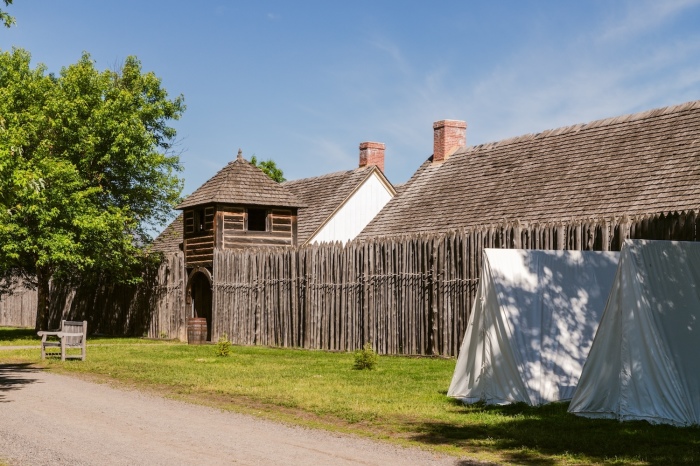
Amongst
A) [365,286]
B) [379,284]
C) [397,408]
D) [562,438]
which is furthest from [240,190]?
[562,438]

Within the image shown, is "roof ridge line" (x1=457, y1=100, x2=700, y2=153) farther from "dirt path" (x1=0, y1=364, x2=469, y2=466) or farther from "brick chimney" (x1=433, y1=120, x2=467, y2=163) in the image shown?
"dirt path" (x1=0, y1=364, x2=469, y2=466)

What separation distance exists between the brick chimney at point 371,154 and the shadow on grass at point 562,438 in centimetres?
2751

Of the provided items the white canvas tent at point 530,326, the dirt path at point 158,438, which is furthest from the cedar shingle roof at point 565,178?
the dirt path at point 158,438

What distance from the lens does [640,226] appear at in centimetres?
1803

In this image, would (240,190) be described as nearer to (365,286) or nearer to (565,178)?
(365,286)

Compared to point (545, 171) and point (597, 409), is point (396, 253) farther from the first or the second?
point (597, 409)

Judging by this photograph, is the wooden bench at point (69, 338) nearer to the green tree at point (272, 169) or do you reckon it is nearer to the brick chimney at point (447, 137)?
the brick chimney at point (447, 137)

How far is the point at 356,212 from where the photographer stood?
38.1 m

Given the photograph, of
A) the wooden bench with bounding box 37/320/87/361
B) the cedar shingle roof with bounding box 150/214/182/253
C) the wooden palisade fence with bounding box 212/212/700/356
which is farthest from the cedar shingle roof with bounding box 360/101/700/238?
the cedar shingle roof with bounding box 150/214/182/253

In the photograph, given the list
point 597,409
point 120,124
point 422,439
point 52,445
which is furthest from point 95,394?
point 120,124

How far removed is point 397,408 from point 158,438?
11.6 ft

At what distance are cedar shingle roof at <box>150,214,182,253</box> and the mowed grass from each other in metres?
20.3

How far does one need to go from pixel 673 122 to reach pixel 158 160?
18.5m

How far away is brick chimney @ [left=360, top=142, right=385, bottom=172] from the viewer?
3934 centimetres
